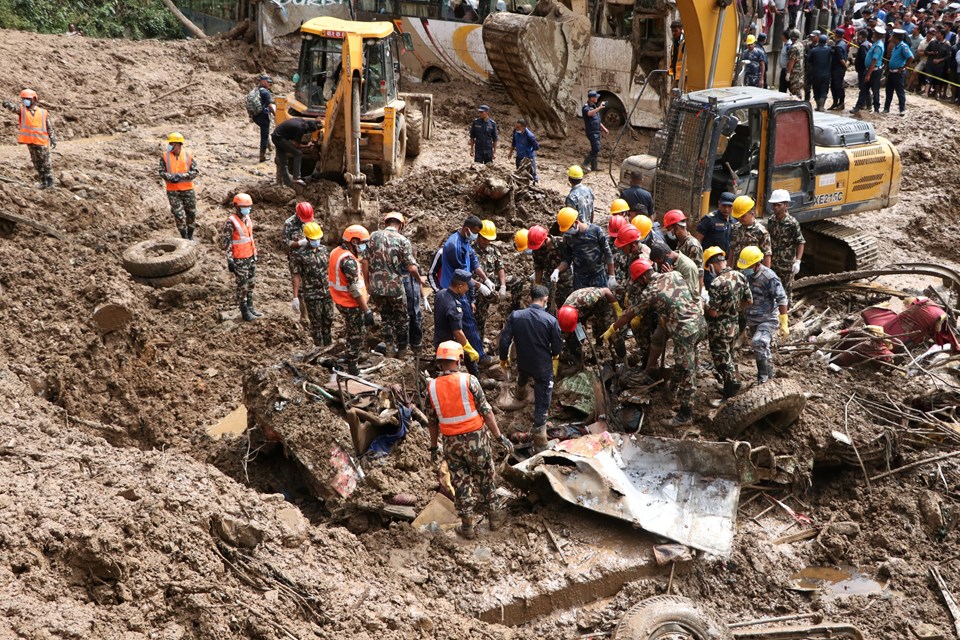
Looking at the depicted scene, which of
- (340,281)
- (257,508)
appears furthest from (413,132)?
(257,508)

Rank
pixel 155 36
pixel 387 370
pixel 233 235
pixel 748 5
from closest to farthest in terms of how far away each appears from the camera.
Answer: pixel 387 370
pixel 233 235
pixel 748 5
pixel 155 36

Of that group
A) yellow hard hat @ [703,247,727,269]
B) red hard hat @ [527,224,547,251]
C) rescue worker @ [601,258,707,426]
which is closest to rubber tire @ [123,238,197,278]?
red hard hat @ [527,224,547,251]

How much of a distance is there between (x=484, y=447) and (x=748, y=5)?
11.4m

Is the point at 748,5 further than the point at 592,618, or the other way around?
the point at 748,5

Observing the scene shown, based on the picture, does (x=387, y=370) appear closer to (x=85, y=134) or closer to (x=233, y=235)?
(x=233, y=235)

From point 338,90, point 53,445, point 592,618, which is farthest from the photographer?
point 338,90

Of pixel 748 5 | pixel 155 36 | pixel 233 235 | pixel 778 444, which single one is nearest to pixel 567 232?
pixel 778 444

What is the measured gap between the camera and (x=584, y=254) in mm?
9844

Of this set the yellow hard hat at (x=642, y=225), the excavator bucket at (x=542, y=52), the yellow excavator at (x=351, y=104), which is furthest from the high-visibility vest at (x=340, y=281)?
the excavator bucket at (x=542, y=52)

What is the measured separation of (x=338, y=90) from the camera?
13031mm

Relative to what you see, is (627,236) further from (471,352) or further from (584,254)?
(471,352)

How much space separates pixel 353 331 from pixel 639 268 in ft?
10.1

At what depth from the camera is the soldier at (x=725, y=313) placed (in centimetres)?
837

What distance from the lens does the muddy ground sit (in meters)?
5.68
